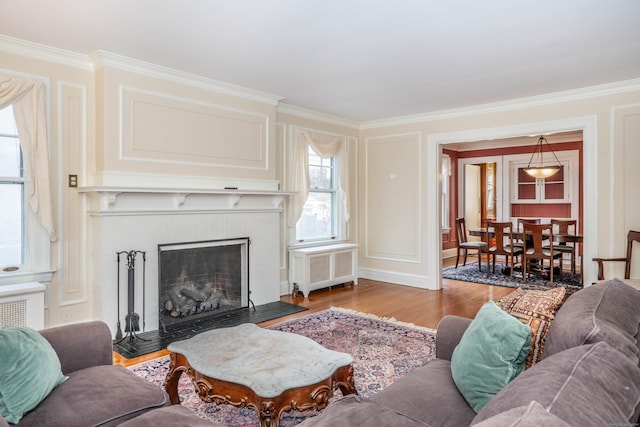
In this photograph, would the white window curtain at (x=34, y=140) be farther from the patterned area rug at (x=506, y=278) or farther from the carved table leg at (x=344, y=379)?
the patterned area rug at (x=506, y=278)

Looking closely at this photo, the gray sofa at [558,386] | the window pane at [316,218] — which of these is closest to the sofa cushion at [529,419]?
the gray sofa at [558,386]

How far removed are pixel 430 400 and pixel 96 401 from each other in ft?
4.49

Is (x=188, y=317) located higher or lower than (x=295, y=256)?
lower

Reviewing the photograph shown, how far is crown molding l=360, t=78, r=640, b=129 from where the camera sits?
14.7ft

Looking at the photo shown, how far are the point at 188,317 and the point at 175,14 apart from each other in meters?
2.90

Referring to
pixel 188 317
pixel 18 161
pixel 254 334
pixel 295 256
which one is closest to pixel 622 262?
pixel 295 256

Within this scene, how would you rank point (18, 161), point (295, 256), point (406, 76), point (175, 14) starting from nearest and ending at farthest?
point (175, 14) < point (18, 161) < point (406, 76) < point (295, 256)

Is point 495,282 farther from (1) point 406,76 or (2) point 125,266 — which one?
(2) point 125,266

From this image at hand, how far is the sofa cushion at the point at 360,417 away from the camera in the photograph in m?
1.42

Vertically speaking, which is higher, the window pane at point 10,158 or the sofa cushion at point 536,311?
the window pane at point 10,158

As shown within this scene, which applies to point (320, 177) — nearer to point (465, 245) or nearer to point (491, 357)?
point (465, 245)

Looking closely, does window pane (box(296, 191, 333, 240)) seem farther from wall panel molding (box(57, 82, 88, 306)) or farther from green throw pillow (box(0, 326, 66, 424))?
green throw pillow (box(0, 326, 66, 424))

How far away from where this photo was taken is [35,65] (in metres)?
3.53

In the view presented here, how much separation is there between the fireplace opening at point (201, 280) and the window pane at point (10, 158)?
136cm
